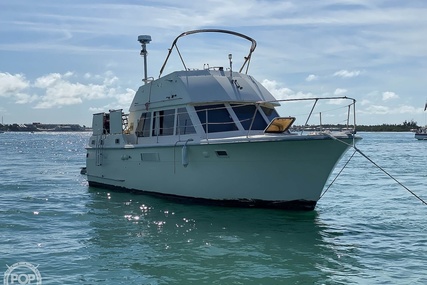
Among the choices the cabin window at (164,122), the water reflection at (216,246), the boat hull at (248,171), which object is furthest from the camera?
the cabin window at (164,122)

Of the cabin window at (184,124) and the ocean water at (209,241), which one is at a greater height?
the cabin window at (184,124)

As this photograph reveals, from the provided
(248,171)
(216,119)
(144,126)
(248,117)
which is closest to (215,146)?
(248,171)

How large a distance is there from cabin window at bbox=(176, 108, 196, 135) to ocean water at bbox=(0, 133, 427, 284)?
2245mm

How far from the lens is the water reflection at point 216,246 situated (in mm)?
8539

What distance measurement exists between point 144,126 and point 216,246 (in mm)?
7772

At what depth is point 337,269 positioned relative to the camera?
29.1 feet

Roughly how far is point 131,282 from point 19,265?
7.67 feet

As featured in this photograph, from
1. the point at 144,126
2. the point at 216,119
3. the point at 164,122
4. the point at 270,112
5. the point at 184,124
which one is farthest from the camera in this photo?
the point at 144,126

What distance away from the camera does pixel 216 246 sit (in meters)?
10.3

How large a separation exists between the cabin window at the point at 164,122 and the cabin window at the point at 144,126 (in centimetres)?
44

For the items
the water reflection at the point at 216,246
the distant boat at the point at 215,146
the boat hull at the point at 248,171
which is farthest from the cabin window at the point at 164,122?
the water reflection at the point at 216,246

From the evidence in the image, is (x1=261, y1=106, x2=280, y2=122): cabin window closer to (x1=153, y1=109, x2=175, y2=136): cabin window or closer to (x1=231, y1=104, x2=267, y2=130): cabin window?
(x1=231, y1=104, x2=267, y2=130): cabin window

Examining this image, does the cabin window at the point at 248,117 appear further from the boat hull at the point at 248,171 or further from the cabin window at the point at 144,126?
the cabin window at the point at 144,126

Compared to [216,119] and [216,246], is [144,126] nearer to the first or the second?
[216,119]
